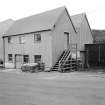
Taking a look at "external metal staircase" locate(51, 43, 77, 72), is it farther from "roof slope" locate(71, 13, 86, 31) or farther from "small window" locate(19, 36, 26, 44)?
"roof slope" locate(71, 13, 86, 31)

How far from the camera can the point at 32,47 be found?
22266 millimetres

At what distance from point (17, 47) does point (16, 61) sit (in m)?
2.08

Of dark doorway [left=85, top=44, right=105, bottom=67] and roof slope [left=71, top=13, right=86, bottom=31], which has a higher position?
roof slope [left=71, top=13, right=86, bottom=31]

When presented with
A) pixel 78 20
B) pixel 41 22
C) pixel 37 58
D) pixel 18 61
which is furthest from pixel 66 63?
pixel 78 20

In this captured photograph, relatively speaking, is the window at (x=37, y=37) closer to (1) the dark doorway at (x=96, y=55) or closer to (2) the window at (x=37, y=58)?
(2) the window at (x=37, y=58)

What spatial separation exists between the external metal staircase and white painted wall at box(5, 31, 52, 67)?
106 cm

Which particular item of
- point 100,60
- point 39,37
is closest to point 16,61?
point 39,37

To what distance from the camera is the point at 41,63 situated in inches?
795

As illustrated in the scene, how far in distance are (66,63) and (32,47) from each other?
5.37m

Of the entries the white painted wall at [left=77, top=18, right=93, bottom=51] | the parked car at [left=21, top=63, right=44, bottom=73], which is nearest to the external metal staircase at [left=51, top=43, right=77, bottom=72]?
the parked car at [left=21, top=63, right=44, bottom=73]

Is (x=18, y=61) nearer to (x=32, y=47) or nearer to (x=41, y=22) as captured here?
(x=32, y=47)

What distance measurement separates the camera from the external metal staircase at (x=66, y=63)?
61.1 ft

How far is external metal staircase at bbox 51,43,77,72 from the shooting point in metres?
18.6

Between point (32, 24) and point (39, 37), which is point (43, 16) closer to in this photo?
point (32, 24)
